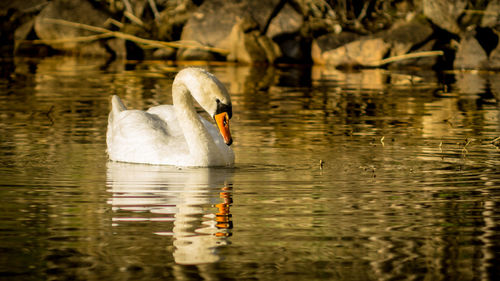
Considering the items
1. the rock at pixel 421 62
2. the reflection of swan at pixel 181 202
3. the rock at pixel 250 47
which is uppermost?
the rock at pixel 250 47

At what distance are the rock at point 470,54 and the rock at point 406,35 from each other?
1428mm

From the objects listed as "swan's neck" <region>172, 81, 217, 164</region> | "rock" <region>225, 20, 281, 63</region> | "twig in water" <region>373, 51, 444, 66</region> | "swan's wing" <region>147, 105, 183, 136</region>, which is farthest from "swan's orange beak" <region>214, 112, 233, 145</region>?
"rock" <region>225, 20, 281, 63</region>

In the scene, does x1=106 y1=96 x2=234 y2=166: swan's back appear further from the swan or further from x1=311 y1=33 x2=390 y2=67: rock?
x1=311 y1=33 x2=390 y2=67: rock

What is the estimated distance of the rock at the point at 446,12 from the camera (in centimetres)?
3097

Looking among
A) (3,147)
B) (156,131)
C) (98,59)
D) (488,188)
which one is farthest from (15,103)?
(98,59)

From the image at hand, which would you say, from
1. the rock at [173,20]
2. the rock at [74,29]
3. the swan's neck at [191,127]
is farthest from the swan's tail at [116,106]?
the rock at [74,29]

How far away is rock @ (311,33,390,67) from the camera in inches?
1152

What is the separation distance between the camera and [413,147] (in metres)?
13.0

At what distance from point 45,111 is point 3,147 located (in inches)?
176

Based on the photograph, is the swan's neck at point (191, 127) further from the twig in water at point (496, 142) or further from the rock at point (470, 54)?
the rock at point (470, 54)

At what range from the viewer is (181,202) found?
9.09 m

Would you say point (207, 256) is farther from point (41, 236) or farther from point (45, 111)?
point (45, 111)

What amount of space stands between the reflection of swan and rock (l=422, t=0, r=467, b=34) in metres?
20.9

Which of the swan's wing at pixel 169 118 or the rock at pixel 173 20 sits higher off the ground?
the rock at pixel 173 20
